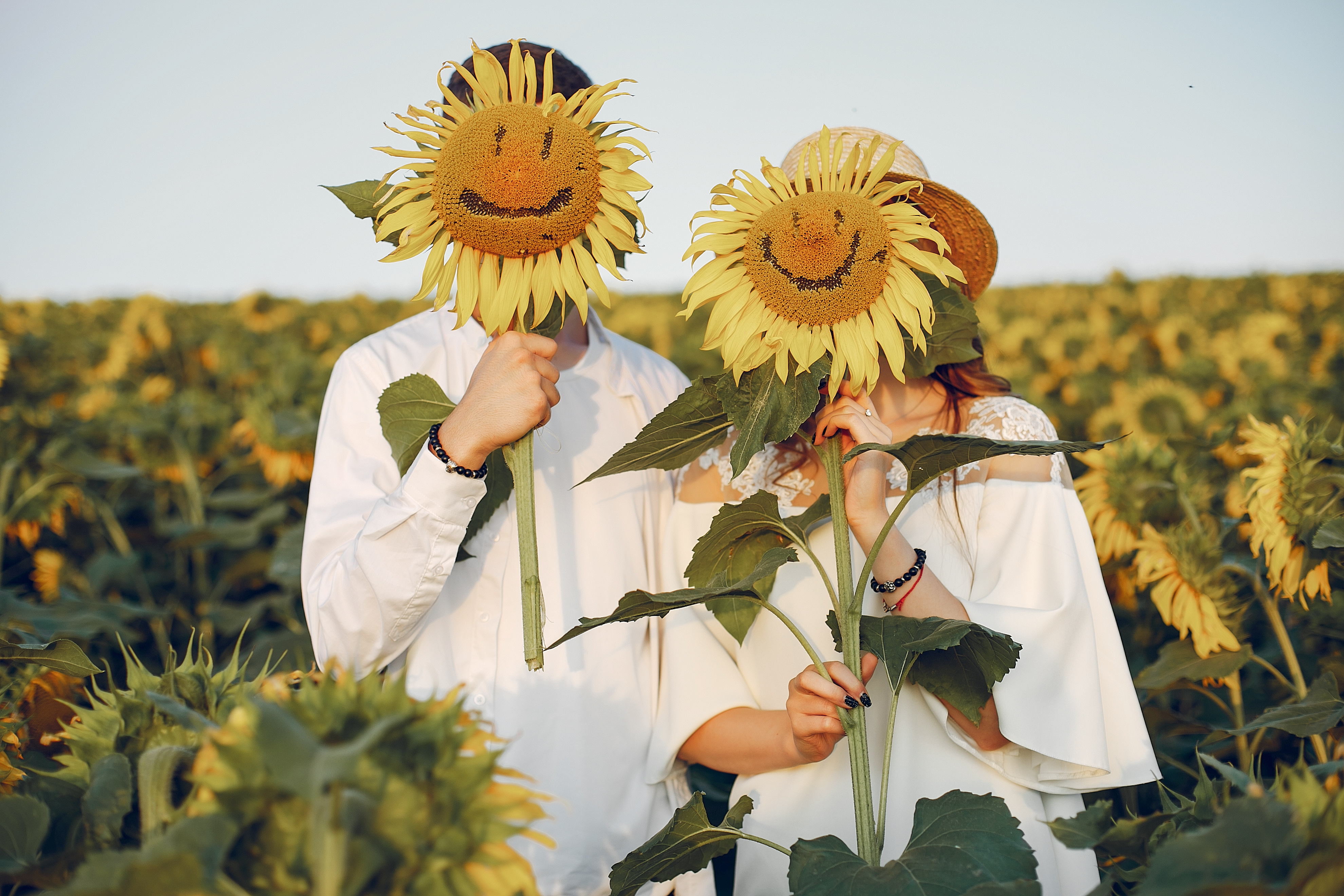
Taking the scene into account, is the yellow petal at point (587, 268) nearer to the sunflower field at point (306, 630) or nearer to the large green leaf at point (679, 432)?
the large green leaf at point (679, 432)

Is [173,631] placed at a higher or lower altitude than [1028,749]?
lower

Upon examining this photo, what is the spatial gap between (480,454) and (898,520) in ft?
2.69

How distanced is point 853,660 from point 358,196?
0.93 meters

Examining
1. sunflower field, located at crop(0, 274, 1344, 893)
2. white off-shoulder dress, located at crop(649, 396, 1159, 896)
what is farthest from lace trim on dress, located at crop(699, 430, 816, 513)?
sunflower field, located at crop(0, 274, 1344, 893)

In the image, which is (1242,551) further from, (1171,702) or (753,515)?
(753,515)

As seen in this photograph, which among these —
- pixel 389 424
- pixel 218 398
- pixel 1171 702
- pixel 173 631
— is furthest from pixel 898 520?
pixel 218 398

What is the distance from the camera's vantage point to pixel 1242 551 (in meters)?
3.16

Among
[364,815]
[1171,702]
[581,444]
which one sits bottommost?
[1171,702]

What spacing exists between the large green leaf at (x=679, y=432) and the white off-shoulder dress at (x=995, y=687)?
15 cm

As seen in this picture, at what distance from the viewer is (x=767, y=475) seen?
6.17ft

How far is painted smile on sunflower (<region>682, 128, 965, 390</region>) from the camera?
1.23 meters

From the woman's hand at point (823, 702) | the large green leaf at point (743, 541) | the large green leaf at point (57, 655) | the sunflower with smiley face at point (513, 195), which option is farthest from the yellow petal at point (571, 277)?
the large green leaf at point (57, 655)

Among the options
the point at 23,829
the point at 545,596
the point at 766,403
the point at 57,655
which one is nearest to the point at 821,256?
the point at 766,403

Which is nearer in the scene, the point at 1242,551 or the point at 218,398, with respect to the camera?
the point at 1242,551
